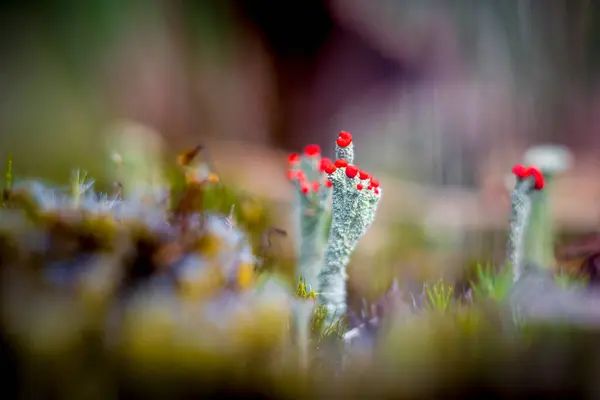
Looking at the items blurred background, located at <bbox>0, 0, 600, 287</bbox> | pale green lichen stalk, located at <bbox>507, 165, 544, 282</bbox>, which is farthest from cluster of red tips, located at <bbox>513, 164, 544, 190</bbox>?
blurred background, located at <bbox>0, 0, 600, 287</bbox>

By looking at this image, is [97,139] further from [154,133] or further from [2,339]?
[2,339]

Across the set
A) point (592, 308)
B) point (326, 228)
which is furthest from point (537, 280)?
point (326, 228)

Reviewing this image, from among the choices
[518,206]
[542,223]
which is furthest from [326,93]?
[518,206]

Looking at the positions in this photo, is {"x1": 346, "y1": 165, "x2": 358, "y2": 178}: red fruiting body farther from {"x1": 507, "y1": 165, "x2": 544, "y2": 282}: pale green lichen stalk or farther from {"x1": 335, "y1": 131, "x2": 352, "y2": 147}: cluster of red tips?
{"x1": 507, "y1": 165, "x2": 544, "y2": 282}: pale green lichen stalk

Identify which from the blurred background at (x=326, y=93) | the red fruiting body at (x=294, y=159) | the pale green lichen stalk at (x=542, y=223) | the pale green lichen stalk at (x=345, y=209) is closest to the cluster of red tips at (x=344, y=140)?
the pale green lichen stalk at (x=345, y=209)

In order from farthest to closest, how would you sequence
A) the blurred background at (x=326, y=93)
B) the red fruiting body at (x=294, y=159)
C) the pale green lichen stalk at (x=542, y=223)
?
the blurred background at (x=326, y=93) → the pale green lichen stalk at (x=542, y=223) → the red fruiting body at (x=294, y=159)

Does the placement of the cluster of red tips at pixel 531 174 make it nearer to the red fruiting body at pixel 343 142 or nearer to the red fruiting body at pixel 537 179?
the red fruiting body at pixel 537 179
